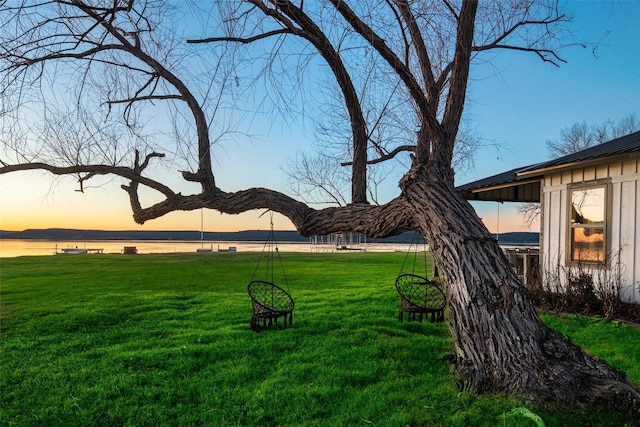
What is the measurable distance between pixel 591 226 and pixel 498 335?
208 inches

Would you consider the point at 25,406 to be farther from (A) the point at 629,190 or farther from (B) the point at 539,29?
(A) the point at 629,190

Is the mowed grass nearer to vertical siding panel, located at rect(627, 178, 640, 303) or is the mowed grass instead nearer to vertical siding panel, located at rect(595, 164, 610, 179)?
vertical siding panel, located at rect(627, 178, 640, 303)

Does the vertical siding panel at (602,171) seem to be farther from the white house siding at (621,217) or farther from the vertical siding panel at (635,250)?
the vertical siding panel at (635,250)

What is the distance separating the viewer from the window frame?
23.8ft

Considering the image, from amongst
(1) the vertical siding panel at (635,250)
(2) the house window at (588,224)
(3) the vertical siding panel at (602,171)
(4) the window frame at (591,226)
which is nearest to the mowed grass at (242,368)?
(1) the vertical siding panel at (635,250)

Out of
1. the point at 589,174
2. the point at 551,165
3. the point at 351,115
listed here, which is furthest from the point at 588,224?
the point at 351,115

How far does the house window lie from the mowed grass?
1.64 meters

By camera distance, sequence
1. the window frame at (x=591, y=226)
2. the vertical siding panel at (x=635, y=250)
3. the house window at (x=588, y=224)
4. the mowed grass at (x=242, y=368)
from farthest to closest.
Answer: the house window at (x=588, y=224)
the window frame at (x=591, y=226)
the vertical siding panel at (x=635, y=250)
the mowed grass at (x=242, y=368)

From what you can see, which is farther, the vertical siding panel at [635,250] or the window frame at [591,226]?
the window frame at [591,226]

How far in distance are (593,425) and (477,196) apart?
30.2 feet

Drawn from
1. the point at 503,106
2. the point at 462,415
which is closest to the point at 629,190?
the point at 503,106

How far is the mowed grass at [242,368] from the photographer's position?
11.5 ft

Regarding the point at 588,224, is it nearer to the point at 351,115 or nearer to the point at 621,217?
the point at 621,217

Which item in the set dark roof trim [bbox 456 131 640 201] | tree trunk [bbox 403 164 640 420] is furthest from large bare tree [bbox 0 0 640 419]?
dark roof trim [bbox 456 131 640 201]
